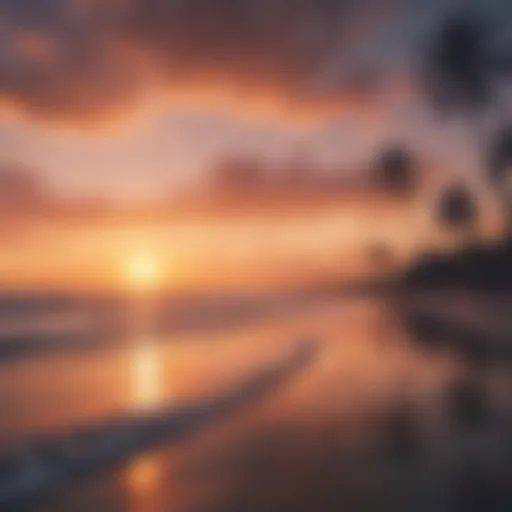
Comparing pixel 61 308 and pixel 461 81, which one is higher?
pixel 461 81

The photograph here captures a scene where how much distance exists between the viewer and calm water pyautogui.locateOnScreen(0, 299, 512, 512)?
14.4 ft

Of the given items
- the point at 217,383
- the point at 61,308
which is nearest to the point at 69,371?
the point at 217,383

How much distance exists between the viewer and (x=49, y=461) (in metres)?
5.43

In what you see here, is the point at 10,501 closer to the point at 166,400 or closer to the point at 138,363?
the point at 166,400

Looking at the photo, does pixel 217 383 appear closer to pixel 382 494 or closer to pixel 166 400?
pixel 166 400

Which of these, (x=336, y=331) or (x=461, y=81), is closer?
(x=336, y=331)

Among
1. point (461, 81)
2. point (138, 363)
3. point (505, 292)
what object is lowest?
point (505, 292)

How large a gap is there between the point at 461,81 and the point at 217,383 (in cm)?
2179

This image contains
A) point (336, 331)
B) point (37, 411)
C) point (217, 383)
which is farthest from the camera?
point (336, 331)


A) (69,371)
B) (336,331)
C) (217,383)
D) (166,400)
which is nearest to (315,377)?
(217,383)

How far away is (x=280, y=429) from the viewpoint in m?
6.23

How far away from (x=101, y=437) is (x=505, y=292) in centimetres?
2739

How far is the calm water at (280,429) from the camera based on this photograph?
4.40 meters

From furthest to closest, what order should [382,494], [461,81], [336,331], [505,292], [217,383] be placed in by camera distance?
[505,292] < [461,81] < [336,331] < [217,383] < [382,494]
